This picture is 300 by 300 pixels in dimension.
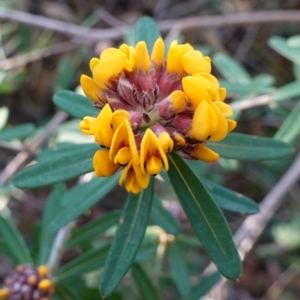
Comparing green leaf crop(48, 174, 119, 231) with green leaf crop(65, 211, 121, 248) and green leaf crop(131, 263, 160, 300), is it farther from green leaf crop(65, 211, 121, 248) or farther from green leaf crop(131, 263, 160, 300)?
green leaf crop(131, 263, 160, 300)

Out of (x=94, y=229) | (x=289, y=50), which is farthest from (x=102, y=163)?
(x=289, y=50)

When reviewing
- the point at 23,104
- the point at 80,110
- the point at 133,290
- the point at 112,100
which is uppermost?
the point at 112,100

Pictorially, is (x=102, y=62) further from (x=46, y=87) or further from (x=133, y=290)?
(x=46, y=87)

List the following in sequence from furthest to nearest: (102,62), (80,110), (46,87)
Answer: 1. (46,87)
2. (80,110)
3. (102,62)

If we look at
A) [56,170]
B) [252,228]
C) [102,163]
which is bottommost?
[252,228]

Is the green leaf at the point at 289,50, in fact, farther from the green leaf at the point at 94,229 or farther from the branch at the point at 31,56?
the branch at the point at 31,56

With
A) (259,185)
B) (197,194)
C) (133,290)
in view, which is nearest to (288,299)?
(259,185)

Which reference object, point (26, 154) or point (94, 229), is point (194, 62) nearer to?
point (94, 229)
